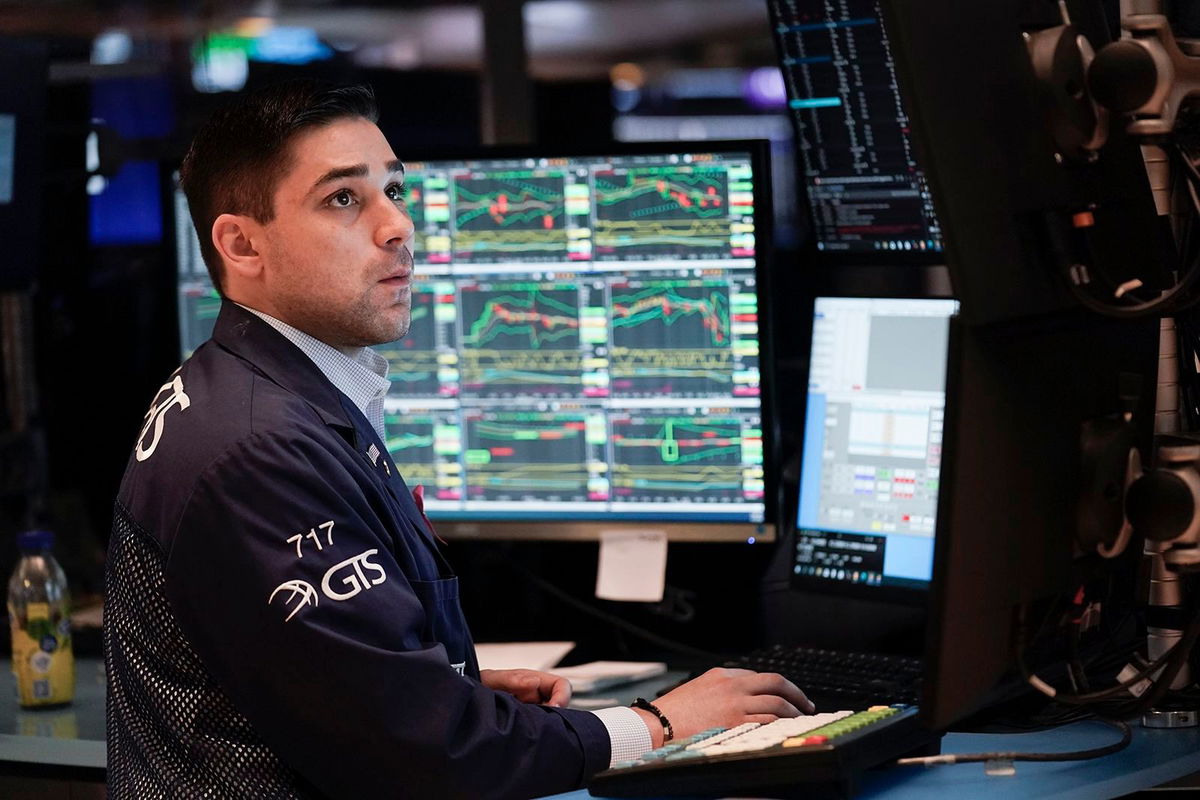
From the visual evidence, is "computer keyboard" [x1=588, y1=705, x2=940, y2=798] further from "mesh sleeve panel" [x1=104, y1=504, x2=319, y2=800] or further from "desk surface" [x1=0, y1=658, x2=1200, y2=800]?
"mesh sleeve panel" [x1=104, y1=504, x2=319, y2=800]

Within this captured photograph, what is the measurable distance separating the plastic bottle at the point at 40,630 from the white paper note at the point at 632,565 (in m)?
0.72

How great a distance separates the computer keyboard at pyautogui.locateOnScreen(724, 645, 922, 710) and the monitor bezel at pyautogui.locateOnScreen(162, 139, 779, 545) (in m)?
0.22

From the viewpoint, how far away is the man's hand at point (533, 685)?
71.5 inches

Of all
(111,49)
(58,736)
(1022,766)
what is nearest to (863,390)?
(1022,766)

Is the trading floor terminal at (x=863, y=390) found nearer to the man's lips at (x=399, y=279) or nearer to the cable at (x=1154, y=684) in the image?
the cable at (x=1154, y=684)

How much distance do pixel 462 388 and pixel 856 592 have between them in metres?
0.63

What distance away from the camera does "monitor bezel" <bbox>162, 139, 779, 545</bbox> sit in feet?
6.95

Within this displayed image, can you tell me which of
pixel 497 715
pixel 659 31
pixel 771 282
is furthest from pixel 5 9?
pixel 659 31

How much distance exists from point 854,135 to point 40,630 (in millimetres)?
1216

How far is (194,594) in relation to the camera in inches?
58.5

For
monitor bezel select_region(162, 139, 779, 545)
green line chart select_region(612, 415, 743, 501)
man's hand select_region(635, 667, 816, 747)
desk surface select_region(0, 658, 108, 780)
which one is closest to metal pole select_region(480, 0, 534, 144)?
monitor bezel select_region(162, 139, 779, 545)

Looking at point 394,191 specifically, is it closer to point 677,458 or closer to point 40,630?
point 677,458

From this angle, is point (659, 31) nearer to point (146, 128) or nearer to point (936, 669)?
point (146, 128)

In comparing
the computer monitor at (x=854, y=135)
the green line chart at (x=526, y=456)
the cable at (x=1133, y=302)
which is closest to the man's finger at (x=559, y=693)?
the green line chart at (x=526, y=456)
